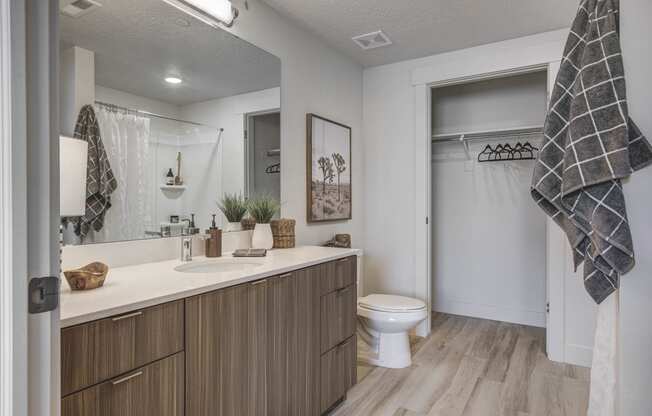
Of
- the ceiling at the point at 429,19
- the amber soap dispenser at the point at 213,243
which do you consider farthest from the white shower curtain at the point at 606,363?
the ceiling at the point at 429,19

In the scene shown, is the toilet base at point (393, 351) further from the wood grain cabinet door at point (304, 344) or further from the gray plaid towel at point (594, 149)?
the gray plaid towel at point (594, 149)

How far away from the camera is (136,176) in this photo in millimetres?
1662

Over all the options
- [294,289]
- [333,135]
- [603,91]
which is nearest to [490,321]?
[333,135]

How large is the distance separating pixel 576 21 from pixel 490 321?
9.96ft

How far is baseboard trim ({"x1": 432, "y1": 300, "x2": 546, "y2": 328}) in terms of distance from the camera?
337 centimetres

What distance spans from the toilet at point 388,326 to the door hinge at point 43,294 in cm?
206

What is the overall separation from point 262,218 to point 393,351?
51.0 inches

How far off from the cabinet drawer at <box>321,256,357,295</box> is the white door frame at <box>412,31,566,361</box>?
1220 mm

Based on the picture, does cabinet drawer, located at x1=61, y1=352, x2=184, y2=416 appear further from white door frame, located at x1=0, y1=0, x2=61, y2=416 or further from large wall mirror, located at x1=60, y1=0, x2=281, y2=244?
large wall mirror, located at x1=60, y1=0, x2=281, y2=244

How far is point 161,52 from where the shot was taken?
5.88 ft

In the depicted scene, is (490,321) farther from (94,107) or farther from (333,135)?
(94,107)

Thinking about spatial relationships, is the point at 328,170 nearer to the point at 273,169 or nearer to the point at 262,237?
the point at 273,169

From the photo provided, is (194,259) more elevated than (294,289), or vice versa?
(194,259)

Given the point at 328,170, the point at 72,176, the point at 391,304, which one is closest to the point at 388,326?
the point at 391,304
